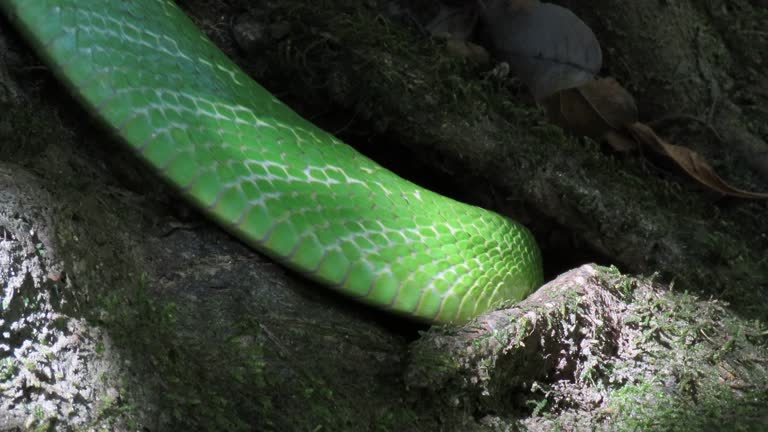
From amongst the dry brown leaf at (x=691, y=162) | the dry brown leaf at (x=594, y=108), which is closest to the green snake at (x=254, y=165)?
the dry brown leaf at (x=594, y=108)

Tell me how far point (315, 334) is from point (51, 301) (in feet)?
2.15

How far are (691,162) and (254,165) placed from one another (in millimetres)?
1801

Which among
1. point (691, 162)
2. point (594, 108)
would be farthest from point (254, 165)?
point (691, 162)

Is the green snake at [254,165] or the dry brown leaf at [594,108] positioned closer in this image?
the green snake at [254,165]

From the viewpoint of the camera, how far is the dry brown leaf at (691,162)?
3.04 m

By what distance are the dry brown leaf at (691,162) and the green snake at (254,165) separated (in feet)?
3.45

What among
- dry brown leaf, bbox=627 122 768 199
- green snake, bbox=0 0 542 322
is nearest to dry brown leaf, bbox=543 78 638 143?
dry brown leaf, bbox=627 122 768 199

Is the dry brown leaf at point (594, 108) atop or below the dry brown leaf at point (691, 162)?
atop

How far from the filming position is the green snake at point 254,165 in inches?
79.4

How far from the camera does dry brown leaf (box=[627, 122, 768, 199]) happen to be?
3.04 metres

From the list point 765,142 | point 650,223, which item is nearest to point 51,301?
point 650,223

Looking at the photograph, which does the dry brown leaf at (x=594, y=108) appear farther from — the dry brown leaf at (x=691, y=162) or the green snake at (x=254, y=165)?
the green snake at (x=254, y=165)

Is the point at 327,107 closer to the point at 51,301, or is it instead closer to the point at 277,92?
the point at 277,92

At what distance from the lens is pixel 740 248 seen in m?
2.88
